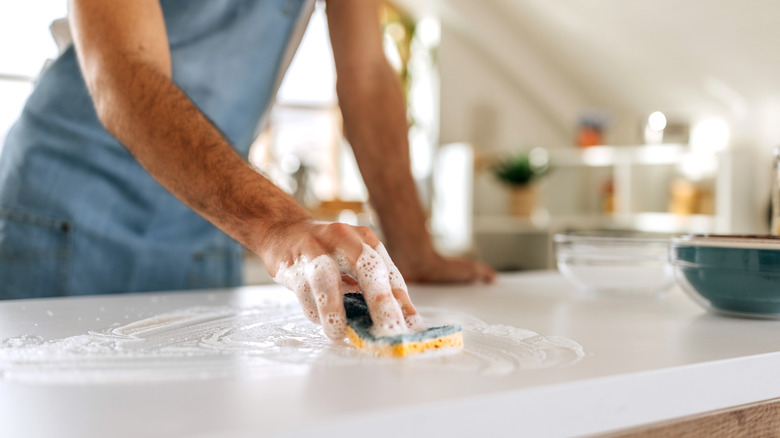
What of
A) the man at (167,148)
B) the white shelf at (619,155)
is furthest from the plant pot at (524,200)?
the man at (167,148)

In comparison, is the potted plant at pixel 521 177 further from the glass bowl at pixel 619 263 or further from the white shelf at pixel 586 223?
the glass bowl at pixel 619 263

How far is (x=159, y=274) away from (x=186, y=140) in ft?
1.69

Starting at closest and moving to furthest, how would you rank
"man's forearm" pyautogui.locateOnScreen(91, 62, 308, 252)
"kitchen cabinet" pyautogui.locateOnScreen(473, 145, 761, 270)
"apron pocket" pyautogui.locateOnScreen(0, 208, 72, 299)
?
"man's forearm" pyautogui.locateOnScreen(91, 62, 308, 252)
"apron pocket" pyautogui.locateOnScreen(0, 208, 72, 299)
"kitchen cabinet" pyautogui.locateOnScreen(473, 145, 761, 270)

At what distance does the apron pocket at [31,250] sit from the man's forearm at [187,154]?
38 centimetres

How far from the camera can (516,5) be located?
400 centimetres

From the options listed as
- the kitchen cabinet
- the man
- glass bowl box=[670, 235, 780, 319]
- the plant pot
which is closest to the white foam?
the man

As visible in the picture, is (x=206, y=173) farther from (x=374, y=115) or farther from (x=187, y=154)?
(x=374, y=115)

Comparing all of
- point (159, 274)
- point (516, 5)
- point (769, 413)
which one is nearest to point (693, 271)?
point (769, 413)

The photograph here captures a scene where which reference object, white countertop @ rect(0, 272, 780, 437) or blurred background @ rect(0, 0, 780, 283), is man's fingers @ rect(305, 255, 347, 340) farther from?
blurred background @ rect(0, 0, 780, 283)

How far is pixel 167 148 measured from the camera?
65 centimetres

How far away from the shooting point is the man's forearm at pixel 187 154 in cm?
59

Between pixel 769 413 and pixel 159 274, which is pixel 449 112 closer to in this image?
pixel 159 274

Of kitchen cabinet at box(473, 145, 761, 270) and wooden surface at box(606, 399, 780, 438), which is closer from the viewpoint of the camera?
wooden surface at box(606, 399, 780, 438)

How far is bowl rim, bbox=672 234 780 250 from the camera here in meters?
0.65
